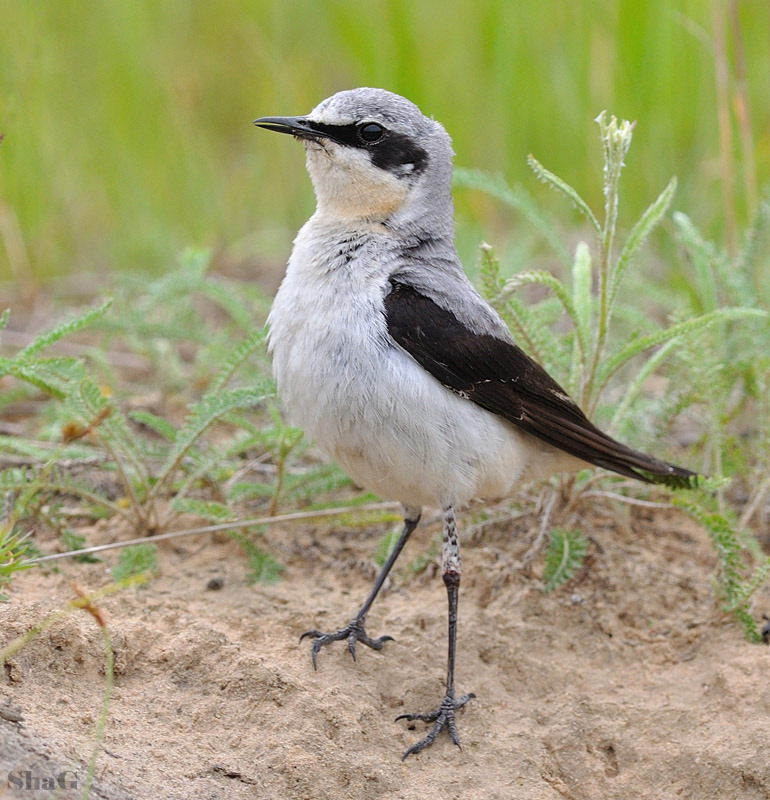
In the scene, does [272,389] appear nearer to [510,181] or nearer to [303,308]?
[303,308]

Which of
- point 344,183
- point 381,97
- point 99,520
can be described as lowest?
point 99,520

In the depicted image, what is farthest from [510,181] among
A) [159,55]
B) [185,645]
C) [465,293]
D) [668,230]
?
[185,645]

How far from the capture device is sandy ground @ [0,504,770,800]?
3078 millimetres

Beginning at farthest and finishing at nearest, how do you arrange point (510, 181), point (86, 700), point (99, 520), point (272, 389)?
point (510, 181), point (99, 520), point (272, 389), point (86, 700)

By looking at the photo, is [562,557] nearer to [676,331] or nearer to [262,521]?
[676,331]

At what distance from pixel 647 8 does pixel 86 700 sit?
552cm

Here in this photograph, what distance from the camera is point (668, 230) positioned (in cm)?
671

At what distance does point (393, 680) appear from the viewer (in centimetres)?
380

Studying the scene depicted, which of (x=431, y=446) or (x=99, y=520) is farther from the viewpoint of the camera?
(x=99, y=520)

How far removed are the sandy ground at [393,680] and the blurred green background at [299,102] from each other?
3.15m

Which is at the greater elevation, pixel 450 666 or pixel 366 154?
pixel 366 154

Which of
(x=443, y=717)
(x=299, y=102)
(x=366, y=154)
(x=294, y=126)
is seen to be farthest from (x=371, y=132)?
(x=299, y=102)

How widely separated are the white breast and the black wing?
5 cm

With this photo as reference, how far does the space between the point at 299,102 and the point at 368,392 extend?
4.42 meters
